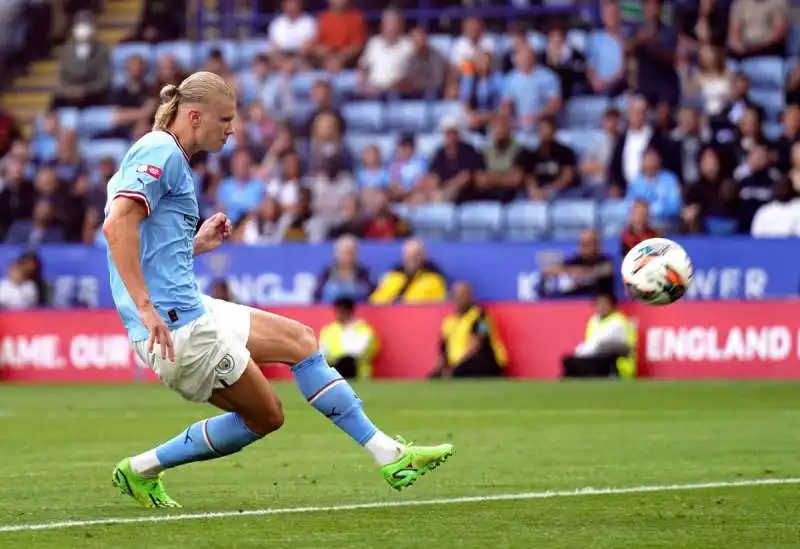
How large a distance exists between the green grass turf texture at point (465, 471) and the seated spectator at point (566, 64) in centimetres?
684

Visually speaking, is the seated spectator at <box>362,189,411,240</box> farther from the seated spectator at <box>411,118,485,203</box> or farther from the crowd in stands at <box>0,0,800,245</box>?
the seated spectator at <box>411,118,485,203</box>

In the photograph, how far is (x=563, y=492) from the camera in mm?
8648

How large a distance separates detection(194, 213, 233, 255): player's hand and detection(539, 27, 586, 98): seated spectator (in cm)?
1556

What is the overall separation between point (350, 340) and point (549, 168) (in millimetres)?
3482

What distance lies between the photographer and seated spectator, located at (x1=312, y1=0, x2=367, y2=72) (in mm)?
25828

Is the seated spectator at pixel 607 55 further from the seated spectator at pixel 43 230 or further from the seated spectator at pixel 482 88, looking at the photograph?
the seated spectator at pixel 43 230

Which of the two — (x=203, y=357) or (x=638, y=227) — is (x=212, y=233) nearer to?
(x=203, y=357)

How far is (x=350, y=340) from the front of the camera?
20.8 metres

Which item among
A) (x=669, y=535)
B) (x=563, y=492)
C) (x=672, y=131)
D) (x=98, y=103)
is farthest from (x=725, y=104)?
(x=669, y=535)

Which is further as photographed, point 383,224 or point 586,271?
point 383,224

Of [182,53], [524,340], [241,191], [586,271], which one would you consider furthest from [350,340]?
[182,53]

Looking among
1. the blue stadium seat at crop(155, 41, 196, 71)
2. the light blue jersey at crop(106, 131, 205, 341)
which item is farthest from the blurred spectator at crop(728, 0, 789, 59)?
the light blue jersey at crop(106, 131, 205, 341)

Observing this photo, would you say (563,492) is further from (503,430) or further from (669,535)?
(503,430)

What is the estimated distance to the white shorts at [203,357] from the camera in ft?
25.2
